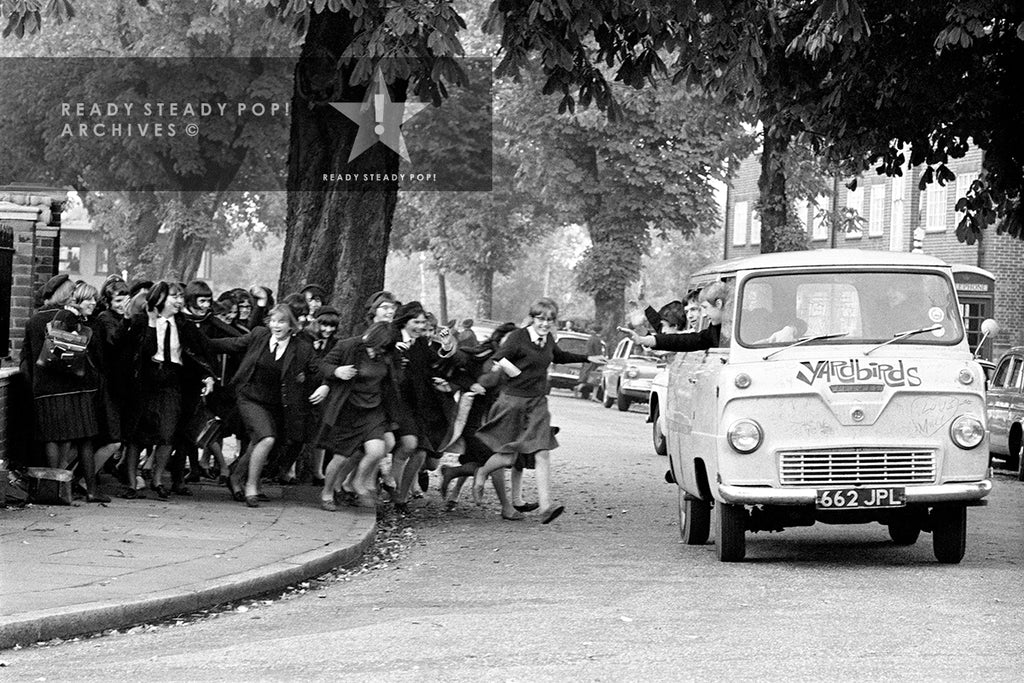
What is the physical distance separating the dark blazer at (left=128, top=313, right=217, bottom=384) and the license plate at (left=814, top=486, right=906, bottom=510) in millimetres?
5609

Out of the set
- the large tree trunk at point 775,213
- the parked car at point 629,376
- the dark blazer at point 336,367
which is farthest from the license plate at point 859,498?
the parked car at point 629,376

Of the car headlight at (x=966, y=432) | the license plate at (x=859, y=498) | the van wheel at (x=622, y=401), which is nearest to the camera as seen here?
the license plate at (x=859, y=498)

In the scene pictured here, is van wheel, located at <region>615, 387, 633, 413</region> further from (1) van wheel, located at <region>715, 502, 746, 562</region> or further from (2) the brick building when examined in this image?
(1) van wheel, located at <region>715, 502, 746, 562</region>

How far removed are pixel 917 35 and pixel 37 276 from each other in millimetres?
10850

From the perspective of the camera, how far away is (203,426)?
14.9 metres

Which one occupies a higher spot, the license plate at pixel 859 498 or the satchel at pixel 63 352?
the satchel at pixel 63 352

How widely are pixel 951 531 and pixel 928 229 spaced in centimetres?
3959

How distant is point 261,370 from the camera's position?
1423 cm

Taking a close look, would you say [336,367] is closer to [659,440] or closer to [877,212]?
[659,440]

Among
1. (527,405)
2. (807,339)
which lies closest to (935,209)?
(527,405)

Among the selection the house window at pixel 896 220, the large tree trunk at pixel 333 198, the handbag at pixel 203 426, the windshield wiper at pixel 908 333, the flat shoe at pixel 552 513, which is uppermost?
the house window at pixel 896 220

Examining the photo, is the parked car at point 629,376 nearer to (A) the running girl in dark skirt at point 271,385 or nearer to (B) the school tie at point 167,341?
(A) the running girl in dark skirt at point 271,385

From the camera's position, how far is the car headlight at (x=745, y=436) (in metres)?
11.3

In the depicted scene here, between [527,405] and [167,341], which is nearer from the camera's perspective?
[167,341]
